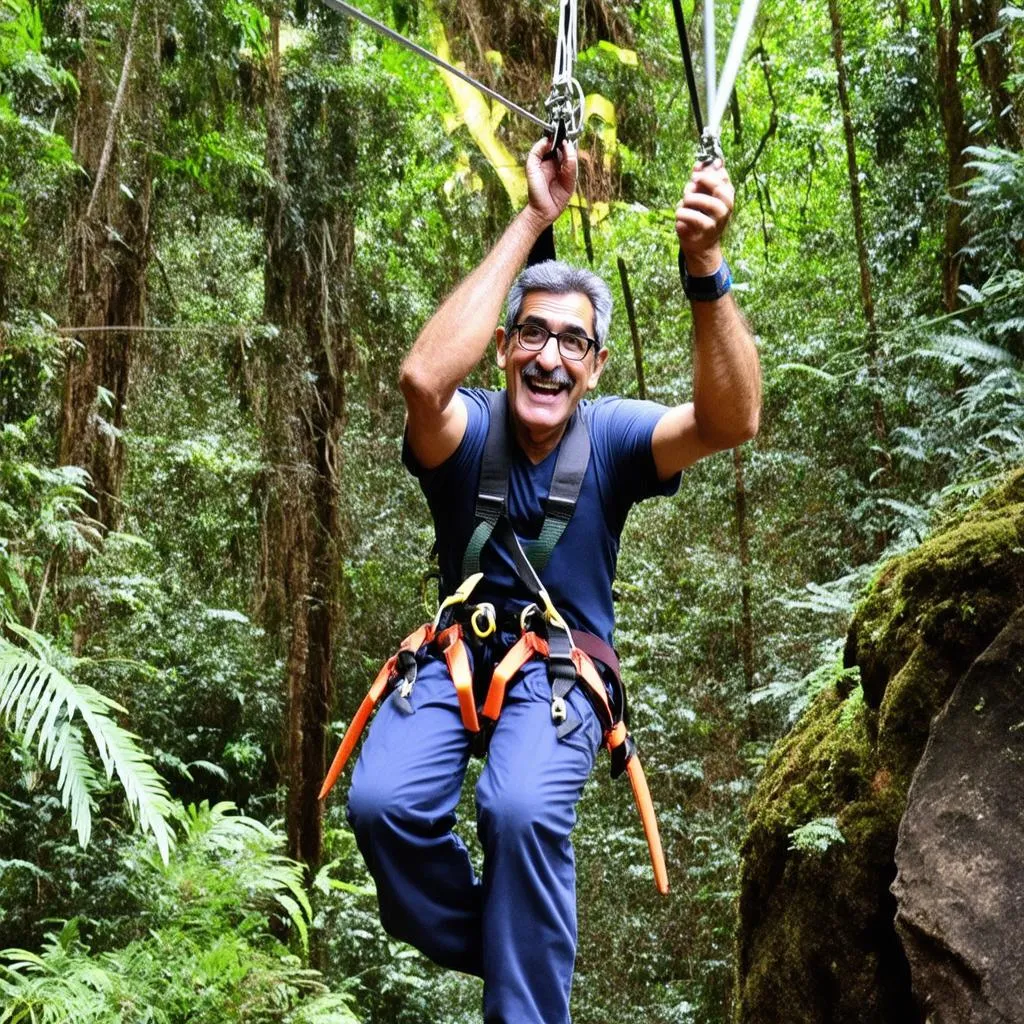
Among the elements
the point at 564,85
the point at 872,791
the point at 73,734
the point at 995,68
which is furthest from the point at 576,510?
the point at 995,68

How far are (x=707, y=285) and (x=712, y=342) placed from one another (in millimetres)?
135

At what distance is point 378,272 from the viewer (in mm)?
11602

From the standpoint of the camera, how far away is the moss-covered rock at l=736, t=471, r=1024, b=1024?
3.94 m

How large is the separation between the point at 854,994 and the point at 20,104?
623 cm

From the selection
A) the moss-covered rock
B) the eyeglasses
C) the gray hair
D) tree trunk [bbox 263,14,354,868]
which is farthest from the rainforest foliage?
the eyeglasses

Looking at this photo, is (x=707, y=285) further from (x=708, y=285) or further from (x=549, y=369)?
(x=549, y=369)

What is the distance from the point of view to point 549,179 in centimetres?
287

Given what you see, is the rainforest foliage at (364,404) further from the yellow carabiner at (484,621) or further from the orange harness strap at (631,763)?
the yellow carabiner at (484,621)

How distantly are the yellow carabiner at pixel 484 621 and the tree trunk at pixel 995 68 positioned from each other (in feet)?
20.3

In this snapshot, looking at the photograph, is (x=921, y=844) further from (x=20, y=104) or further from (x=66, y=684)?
(x=20, y=104)

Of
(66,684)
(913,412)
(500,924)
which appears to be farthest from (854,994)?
(913,412)

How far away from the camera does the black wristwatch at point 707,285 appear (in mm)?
2686

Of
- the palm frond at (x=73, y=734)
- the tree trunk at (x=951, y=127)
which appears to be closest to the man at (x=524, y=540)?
the palm frond at (x=73, y=734)

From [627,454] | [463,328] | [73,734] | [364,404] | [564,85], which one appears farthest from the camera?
[364,404]
